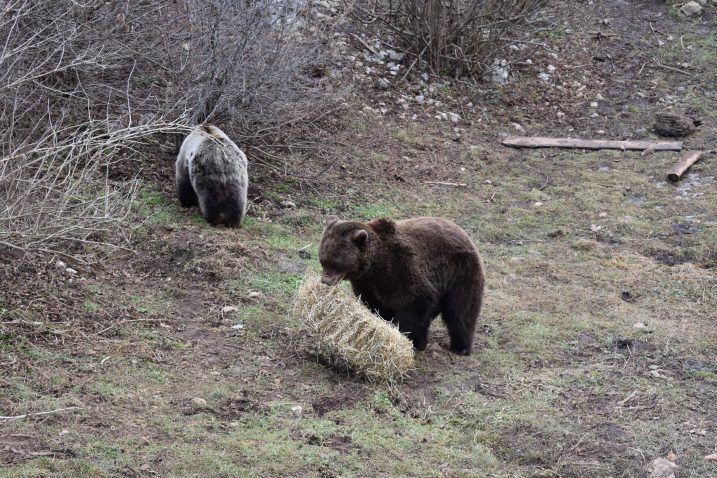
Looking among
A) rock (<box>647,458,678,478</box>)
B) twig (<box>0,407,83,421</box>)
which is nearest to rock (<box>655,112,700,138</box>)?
rock (<box>647,458,678,478</box>)

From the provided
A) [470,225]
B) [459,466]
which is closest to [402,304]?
[459,466]

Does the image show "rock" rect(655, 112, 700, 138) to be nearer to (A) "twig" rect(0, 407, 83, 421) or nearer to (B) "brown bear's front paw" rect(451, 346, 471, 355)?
(B) "brown bear's front paw" rect(451, 346, 471, 355)

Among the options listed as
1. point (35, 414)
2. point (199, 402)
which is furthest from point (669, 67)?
point (35, 414)

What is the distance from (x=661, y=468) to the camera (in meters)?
5.58

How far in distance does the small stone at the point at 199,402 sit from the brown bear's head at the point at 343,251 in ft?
4.46

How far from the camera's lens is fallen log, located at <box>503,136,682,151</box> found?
572 inches

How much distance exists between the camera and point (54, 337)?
6676 millimetres

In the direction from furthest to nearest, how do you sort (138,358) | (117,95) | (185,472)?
(117,95), (138,358), (185,472)

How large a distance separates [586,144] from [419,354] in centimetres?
859

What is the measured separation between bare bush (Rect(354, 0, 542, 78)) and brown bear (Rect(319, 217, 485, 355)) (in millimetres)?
9288

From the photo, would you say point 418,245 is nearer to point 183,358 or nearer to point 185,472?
point 183,358

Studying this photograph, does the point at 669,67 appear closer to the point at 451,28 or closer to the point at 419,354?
the point at 451,28

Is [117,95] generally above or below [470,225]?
above

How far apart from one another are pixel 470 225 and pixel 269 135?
123 inches
